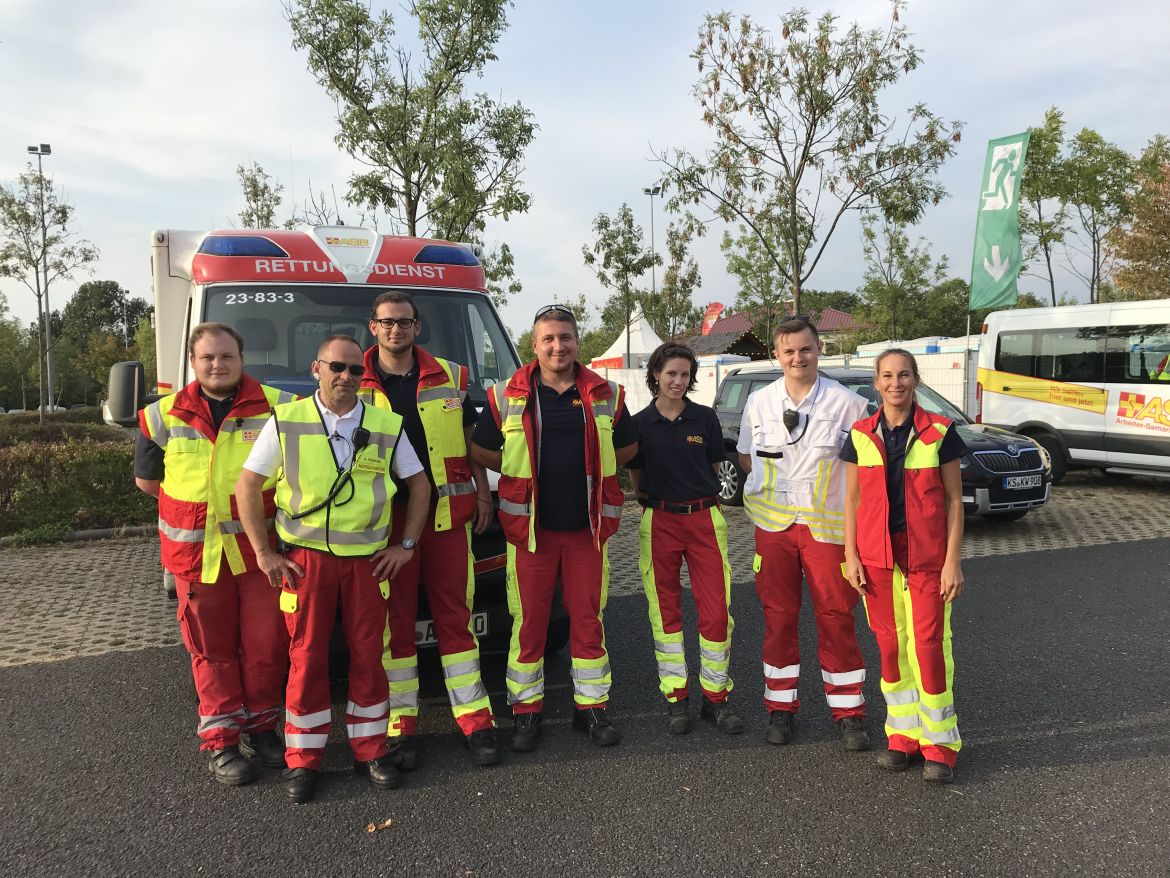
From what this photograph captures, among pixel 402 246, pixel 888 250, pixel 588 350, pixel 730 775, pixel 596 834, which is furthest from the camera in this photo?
pixel 588 350

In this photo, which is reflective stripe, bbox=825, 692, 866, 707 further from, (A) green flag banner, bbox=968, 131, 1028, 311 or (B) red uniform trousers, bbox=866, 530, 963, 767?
(A) green flag banner, bbox=968, 131, 1028, 311

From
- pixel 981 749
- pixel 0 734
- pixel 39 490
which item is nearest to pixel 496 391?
pixel 981 749

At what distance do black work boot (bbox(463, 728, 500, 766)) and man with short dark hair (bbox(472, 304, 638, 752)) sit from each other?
5.2 inches

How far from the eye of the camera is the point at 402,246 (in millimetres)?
5191

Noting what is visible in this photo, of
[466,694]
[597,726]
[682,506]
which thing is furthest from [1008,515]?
[466,694]

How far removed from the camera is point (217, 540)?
345 cm

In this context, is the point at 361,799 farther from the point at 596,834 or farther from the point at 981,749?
the point at 981,749

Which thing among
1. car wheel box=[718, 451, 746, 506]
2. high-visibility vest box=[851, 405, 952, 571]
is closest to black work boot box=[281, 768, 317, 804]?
high-visibility vest box=[851, 405, 952, 571]

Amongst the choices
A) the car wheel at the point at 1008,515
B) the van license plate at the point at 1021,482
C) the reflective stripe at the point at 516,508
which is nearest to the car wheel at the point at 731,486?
the car wheel at the point at 1008,515

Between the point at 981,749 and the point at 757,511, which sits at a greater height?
the point at 757,511

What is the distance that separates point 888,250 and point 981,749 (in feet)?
101

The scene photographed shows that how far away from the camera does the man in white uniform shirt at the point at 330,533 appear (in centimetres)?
328

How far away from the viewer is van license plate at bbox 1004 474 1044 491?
8469 millimetres

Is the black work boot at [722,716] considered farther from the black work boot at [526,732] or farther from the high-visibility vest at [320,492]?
the high-visibility vest at [320,492]
